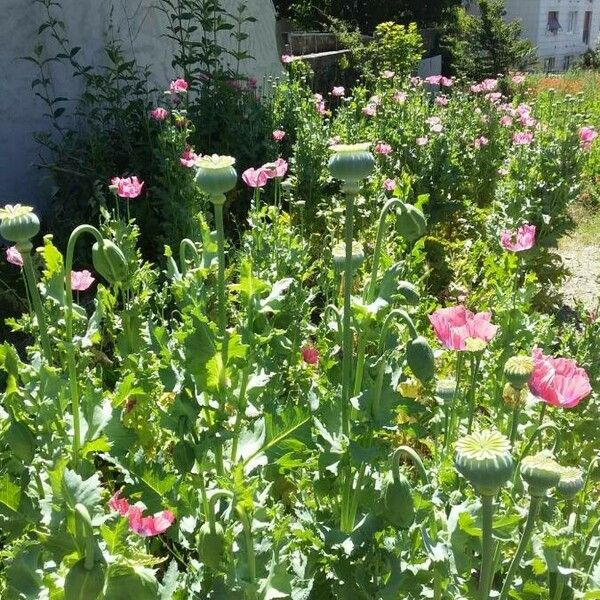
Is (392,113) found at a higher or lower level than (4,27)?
lower

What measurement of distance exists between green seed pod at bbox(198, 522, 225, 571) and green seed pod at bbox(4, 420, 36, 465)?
347 mm

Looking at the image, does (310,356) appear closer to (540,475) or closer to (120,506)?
(120,506)

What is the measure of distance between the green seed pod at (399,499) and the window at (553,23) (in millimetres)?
28302

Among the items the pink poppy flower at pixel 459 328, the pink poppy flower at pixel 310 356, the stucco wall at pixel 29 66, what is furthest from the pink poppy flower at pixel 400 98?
the pink poppy flower at pixel 459 328

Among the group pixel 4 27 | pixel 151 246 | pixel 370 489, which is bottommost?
pixel 151 246

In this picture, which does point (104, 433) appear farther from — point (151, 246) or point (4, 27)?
point (4, 27)

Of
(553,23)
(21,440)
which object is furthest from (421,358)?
(553,23)

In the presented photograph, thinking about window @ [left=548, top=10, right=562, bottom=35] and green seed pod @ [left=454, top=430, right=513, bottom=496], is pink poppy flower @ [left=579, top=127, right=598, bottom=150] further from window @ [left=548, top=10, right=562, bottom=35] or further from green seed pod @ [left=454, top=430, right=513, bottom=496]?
window @ [left=548, top=10, right=562, bottom=35]

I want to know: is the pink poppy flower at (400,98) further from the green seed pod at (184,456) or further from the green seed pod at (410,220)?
the green seed pod at (184,456)

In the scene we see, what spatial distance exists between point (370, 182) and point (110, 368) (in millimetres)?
2132

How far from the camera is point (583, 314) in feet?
8.11

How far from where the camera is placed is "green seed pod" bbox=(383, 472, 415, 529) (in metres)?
1.19

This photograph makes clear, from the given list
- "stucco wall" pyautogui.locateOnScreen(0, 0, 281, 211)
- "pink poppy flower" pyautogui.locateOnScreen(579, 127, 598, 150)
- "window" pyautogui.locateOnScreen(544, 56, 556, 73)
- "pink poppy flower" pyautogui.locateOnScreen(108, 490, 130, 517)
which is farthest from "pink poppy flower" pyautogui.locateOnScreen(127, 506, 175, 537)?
"window" pyautogui.locateOnScreen(544, 56, 556, 73)

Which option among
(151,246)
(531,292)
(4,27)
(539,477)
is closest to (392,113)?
(151,246)
